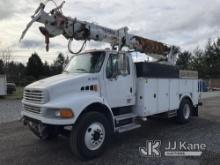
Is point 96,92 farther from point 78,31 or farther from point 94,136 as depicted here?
point 78,31

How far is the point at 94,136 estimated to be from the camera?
18.3ft

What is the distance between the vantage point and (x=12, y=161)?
17.8 ft

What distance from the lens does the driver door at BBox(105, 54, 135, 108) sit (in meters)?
6.34

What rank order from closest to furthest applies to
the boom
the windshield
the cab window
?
the boom → the windshield → the cab window

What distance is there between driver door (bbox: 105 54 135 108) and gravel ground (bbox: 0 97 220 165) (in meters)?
1.13

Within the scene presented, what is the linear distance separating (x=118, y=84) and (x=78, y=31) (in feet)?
5.76

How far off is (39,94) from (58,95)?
451 mm

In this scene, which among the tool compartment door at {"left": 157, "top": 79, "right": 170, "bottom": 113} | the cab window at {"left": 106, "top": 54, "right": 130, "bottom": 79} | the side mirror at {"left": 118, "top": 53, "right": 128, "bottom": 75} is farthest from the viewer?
the tool compartment door at {"left": 157, "top": 79, "right": 170, "bottom": 113}

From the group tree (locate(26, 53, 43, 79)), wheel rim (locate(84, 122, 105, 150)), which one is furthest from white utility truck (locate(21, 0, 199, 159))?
tree (locate(26, 53, 43, 79))

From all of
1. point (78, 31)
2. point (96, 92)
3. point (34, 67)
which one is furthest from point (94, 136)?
point (34, 67)

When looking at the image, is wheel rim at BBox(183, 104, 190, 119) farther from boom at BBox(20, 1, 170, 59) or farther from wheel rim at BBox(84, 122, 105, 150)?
wheel rim at BBox(84, 122, 105, 150)

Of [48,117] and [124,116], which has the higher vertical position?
[48,117]

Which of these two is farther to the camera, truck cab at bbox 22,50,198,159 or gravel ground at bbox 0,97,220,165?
gravel ground at bbox 0,97,220,165

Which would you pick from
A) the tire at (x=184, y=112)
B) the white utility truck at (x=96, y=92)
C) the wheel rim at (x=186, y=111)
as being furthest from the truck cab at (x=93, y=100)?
the wheel rim at (x=186, y=111)
